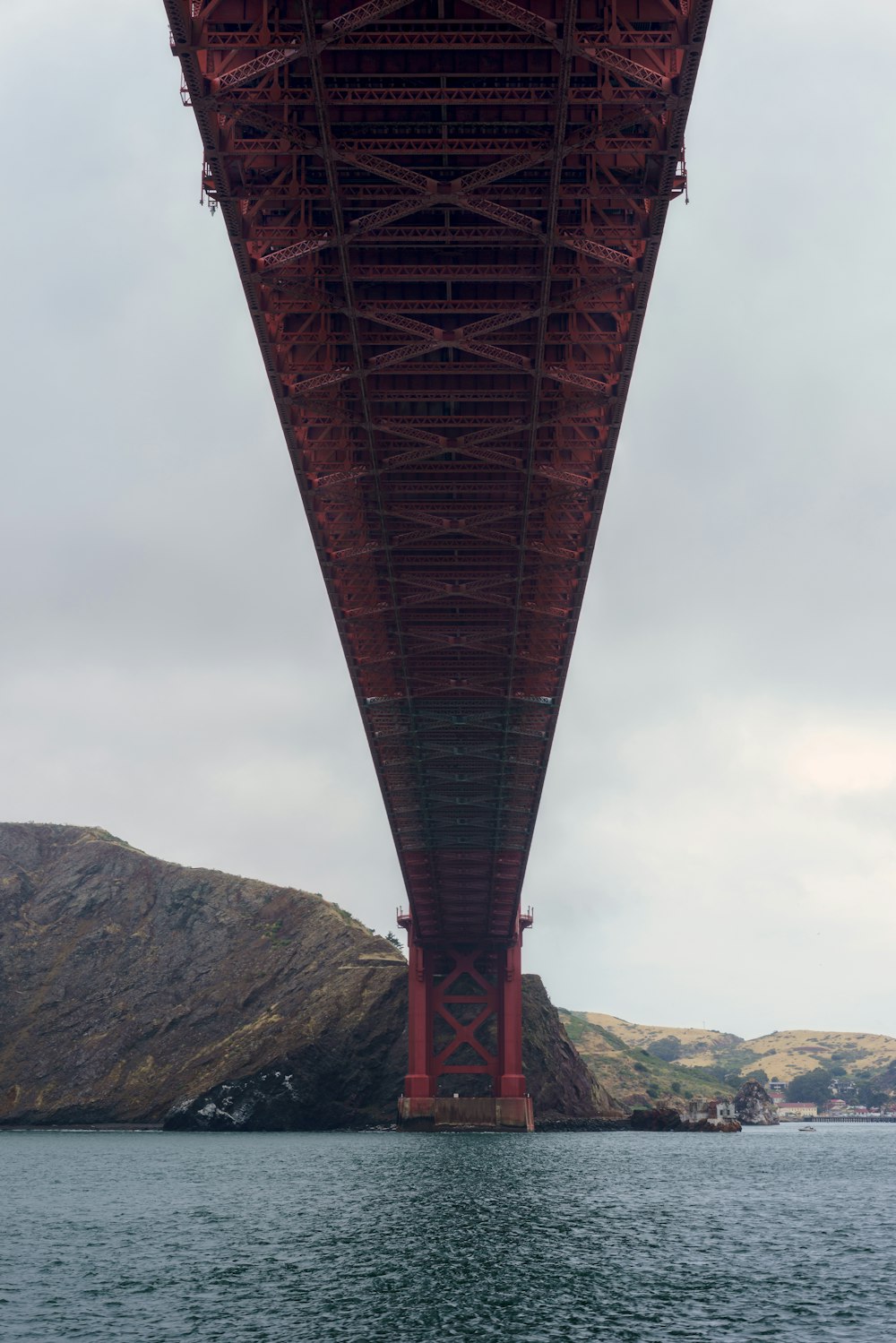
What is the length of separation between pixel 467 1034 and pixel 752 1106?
100 meters

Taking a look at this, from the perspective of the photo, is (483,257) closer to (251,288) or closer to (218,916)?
(251,288)

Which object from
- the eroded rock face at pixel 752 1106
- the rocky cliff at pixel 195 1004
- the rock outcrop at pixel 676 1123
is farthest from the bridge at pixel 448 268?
the eroded rock face at pixel 752 1106

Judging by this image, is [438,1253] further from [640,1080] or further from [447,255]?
[640,1080]

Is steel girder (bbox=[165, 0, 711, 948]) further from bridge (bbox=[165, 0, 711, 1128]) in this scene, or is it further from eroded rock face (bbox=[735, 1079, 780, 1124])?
eroded rock face (bbox=[735, 1079, 780, 1124])

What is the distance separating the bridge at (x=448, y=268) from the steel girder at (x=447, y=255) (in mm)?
63

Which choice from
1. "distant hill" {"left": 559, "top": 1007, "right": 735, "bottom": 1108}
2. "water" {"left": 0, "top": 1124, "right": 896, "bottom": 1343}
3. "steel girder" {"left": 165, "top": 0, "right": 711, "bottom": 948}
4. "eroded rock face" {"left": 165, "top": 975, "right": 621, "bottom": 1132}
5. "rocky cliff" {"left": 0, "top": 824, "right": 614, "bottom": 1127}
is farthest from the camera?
"distant hill" {"left": 559, "top": 1007, "right": 735, "bottom": 1108}

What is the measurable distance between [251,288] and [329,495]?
9331 millimetres

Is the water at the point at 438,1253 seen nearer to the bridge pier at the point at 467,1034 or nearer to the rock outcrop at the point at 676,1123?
the bridge pier at the point at 467,1034

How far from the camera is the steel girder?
20.9 m

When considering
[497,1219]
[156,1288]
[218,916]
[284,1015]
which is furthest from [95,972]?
[156,1288]

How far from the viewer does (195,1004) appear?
109 metres

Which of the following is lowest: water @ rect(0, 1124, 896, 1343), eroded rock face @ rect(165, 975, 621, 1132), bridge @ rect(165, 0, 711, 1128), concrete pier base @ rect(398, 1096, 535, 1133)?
water @ rect(0, 1124, 896, 1343)

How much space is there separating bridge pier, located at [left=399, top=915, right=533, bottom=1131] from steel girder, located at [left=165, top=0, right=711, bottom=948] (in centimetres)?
5129

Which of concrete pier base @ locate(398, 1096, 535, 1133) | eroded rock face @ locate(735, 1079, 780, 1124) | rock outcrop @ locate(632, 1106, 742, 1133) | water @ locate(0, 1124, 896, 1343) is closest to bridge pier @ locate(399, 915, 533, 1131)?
concrete pier base @ locate(398, 1096, 535, 1133)
